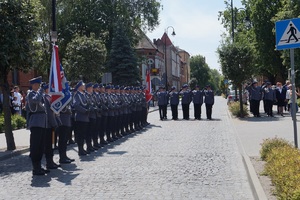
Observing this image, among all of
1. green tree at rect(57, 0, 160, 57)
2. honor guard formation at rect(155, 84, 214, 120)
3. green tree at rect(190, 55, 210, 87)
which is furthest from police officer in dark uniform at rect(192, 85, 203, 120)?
green tree at rect(190, 55, 210, 87)

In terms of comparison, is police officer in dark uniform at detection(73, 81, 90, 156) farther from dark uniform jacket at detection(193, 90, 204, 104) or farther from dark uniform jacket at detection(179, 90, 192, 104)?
dark uniform jacket at detection(179, 90, 192, 104)

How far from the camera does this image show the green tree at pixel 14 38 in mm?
12602

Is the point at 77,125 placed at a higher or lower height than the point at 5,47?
lower

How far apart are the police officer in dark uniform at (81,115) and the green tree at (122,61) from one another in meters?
29.4

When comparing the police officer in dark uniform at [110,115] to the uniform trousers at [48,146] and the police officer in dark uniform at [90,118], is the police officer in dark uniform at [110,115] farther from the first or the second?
the uniform trousers at [48,146]

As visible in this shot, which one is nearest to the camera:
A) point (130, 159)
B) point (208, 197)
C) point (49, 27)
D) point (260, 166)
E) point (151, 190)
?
point (208, 197)

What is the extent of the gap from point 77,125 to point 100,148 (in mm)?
1607

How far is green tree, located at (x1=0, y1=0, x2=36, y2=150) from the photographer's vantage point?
1260 cm

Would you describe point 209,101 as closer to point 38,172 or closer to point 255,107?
point 255,107

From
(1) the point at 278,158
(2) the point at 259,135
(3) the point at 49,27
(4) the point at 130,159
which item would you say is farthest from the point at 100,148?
(3) the point at 49,27

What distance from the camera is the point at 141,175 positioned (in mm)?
9234

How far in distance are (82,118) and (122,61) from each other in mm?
30011

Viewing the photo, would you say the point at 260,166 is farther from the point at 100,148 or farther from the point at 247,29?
the point at 247,29

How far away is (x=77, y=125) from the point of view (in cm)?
1262
